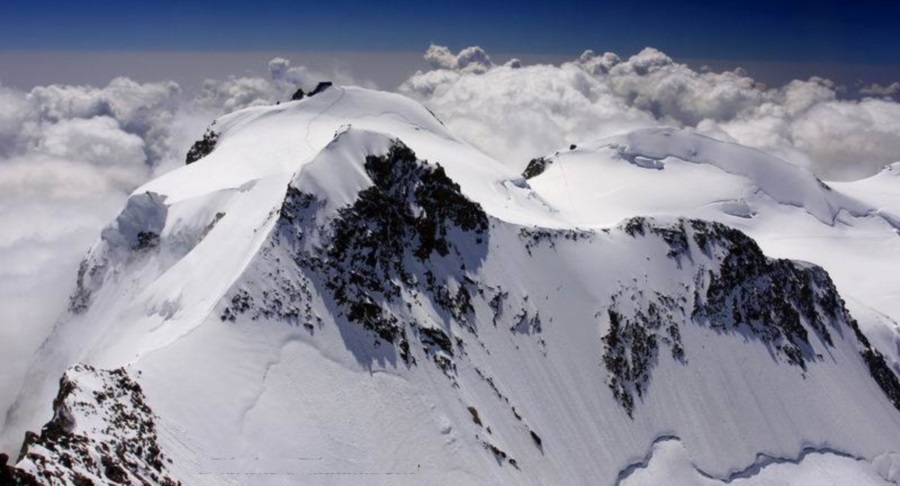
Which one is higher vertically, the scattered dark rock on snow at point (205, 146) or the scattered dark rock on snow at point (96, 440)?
the scattered dark rock on snow at point (205, 146)

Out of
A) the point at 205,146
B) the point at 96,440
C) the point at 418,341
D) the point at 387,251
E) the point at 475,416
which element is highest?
the point at 205,146

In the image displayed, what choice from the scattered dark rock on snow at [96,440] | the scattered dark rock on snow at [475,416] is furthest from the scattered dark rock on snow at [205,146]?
the scattered dark rock on snow at [475,416]

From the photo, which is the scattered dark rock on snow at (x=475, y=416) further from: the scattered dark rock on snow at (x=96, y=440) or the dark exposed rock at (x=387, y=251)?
the scattered dark rock on snow at (x=96, y=440)

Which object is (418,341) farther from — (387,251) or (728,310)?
(728,310)

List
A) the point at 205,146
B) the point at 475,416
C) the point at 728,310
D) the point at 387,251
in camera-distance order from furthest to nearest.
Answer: the point at 205,146, the point at 728,310, the point at 387,251, the point at 475,416

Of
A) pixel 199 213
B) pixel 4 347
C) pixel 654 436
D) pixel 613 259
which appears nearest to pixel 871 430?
pixel 654 436

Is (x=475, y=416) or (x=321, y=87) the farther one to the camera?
(x=321, y=87)

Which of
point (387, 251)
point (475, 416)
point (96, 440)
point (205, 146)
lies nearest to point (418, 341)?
point (475, 416)
